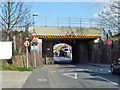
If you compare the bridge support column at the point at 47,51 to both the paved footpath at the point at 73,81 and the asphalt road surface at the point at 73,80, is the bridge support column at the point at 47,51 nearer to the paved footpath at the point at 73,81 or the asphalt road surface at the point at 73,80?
the asphalt road surface at the point at 73,80

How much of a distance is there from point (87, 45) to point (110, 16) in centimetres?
1094

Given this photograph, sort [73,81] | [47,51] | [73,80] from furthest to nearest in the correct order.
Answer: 1. [47,51]
2. [73,80]
3. [73,81]

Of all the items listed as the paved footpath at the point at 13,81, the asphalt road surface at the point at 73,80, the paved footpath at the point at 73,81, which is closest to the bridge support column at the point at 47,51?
the asphalt road surface at the point at 73,80

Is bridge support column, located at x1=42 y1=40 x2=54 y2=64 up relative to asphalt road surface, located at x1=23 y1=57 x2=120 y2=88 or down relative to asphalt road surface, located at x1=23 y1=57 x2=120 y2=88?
up

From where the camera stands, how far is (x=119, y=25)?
2050 cm

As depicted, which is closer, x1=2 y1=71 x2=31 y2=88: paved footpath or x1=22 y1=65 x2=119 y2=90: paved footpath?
x1=2 y1=71 x2=31 y2=88: paved footpath

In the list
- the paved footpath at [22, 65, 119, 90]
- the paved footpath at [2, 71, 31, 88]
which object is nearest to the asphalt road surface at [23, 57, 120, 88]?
the paved footpath at [22, 65, 119, 90]

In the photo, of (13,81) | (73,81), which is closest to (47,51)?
(73,81)

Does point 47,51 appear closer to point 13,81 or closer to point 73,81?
point 73,81

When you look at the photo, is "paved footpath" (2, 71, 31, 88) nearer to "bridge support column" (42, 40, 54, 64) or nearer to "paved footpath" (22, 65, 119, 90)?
"paved footpath" (22, 65, 119, 90)

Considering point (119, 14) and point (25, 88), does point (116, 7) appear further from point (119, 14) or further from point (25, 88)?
Answer: point (25, 88)

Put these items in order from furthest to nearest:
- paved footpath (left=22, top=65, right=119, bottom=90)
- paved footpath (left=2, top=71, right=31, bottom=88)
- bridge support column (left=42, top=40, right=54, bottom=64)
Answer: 1. bridge support column (left=42, top=40, right=54, bottom=64)
2. paved footpath (left=22, top=65, right=119, bottom=90)
3. paved footpath (left=2, top=71, right=31, bottom=88)

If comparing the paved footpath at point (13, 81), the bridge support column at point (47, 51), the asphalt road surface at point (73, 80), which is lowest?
the asphalt road surface at point (73, 80)

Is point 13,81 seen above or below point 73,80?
above
